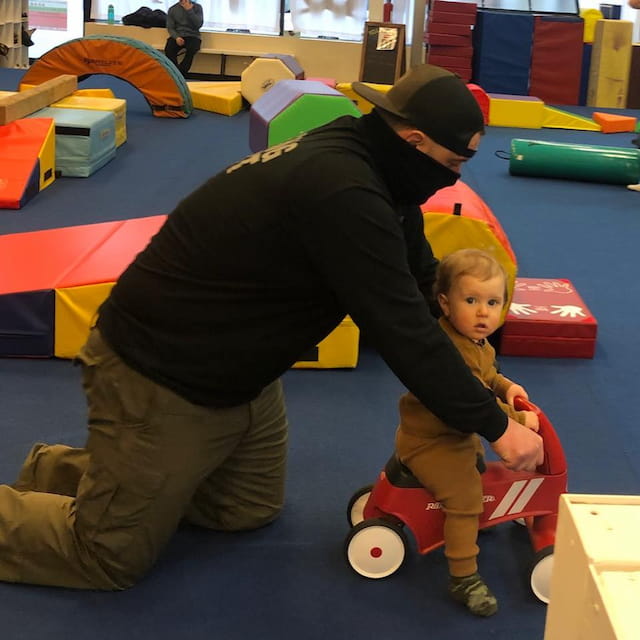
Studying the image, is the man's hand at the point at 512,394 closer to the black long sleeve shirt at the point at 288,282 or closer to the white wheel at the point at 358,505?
the black long sleeve shirt at the point at 288,282

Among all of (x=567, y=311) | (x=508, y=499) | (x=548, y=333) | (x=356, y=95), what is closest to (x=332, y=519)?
(x=508, y=499)

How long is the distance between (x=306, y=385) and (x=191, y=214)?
1565mm

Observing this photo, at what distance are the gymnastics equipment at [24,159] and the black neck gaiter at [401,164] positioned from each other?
430cm

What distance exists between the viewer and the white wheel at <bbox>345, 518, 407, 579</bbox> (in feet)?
7.38

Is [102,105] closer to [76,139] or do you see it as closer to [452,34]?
[76,139]

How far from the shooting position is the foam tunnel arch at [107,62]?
29.7 feet

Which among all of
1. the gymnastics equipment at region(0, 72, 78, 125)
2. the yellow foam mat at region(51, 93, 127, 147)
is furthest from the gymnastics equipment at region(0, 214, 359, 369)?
the yellow foam mat at region(51, 93, 127, 147)

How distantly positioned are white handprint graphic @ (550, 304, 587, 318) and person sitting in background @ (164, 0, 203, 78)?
9.79 meters

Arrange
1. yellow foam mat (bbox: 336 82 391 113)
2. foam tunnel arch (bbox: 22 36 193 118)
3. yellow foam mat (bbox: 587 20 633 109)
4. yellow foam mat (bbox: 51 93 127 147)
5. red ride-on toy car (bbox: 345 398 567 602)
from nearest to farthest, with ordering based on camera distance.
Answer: red ride-on toy car (bbox: 345 398 567 602), yellow foam mat (bbox: 51 93 127 147), foam tunnel arch (bbox: 22 36 193 118), yellow foam mat (bbox: 336 82 391 113), yellow foam mat (bbox: 587 20 633 109)

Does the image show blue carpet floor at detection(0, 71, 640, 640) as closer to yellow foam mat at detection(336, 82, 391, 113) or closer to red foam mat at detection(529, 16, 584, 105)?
yellow foam mat at detection(336, 82, 391, 113)

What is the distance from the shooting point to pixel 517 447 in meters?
1.94

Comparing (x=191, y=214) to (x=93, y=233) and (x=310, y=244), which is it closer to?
(x=310, y=244)

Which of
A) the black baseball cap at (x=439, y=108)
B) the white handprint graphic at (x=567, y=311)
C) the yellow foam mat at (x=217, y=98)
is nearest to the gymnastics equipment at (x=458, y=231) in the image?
the white handprint graphic at (x=567, y=311)

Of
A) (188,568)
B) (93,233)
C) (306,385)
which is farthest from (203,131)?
(188,568)
